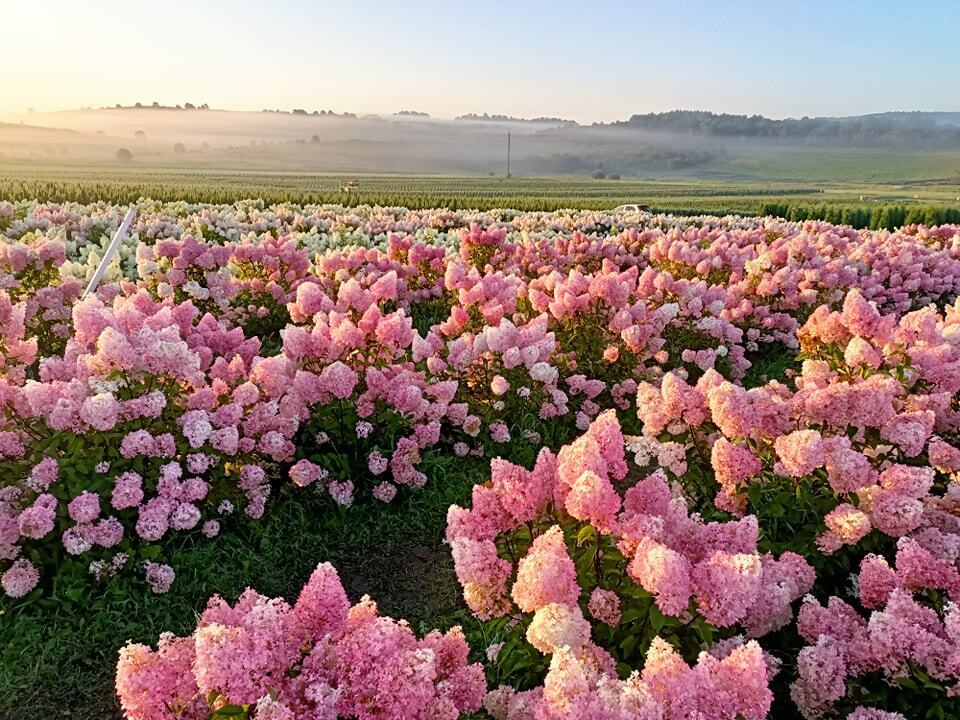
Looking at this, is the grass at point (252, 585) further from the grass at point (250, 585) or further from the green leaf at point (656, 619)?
the green leaf at point (656, 619)

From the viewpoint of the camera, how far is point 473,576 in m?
2.62

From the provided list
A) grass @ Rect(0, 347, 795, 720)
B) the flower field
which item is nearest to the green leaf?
the flower field

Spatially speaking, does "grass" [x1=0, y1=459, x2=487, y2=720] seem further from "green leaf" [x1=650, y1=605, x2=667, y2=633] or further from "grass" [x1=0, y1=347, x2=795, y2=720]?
"green leaf" [x1=650, y1=605, x2=667, y2=633]

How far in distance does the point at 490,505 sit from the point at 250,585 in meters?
2.36

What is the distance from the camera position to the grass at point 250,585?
3.75m

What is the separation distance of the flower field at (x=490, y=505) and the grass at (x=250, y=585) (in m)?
0.02

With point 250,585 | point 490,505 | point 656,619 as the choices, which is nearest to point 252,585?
point 250,585

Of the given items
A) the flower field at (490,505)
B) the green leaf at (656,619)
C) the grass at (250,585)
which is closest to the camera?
the flower field at (490,505)

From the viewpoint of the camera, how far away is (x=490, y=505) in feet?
9.38

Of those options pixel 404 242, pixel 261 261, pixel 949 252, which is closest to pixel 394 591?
pixel 261 261

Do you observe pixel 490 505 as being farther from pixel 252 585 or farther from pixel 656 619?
pixel 252 585

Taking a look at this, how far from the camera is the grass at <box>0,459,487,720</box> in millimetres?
3746

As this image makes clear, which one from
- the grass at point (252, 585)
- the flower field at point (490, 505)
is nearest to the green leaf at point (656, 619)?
the flower field at point (490, 505)

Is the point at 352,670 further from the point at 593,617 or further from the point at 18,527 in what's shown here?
the point at 18,527
